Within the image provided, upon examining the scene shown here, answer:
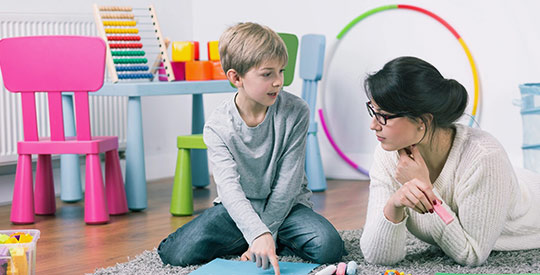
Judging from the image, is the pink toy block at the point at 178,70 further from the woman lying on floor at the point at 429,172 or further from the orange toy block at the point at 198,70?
the woman lying on floor at the point at 429,172

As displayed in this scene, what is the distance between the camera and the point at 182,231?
1.86 meters

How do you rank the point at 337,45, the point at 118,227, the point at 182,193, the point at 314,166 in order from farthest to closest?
1. the point at 337,45
2. the point at 314,166
3. the point at 182,193
4. the point at 118,227

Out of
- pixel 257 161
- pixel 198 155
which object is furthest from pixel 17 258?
pixel 198 155

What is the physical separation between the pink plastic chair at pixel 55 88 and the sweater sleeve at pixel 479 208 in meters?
1.24

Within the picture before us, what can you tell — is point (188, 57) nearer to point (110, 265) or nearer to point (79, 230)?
point (79, 230)

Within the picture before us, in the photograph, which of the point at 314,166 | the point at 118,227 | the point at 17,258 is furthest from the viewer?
the point at 314,166

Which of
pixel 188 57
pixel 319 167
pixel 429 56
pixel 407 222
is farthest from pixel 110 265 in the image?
pixel 429 56

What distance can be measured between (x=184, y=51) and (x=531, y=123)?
51.2 inches

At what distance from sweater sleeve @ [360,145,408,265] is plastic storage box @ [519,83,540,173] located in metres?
1.04

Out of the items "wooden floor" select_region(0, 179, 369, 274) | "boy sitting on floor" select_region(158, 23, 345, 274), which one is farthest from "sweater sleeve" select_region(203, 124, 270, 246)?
"wooden floor" select_region(0, 179, 369, 274)

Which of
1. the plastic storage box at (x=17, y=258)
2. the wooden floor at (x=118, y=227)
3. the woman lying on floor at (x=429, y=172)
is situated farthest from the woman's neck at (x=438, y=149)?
the plastic storage box at (x=17, y=258)

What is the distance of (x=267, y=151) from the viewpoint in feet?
5.96

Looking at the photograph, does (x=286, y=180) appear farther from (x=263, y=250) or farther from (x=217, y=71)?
(x=217, y=71)

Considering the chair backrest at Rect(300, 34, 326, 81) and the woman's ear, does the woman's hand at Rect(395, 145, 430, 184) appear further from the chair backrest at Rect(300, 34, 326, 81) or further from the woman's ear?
the chair backrest at Rect(300, 34, 326, 81)
